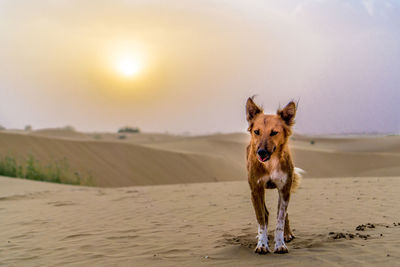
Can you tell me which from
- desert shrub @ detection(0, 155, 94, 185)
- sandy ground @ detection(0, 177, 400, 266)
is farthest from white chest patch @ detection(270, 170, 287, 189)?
desert shrub @ detection(0, 155, 94, 185)

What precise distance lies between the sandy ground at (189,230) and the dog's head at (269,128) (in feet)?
4.16

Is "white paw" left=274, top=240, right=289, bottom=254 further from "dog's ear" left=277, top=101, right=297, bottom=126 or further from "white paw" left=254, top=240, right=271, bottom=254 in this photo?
"dog's ear" left=277, top=101, right=297, bottom=126

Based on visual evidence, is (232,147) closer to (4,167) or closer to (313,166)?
(313,166)

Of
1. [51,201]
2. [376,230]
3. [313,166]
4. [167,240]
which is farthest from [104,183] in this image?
[313,166]

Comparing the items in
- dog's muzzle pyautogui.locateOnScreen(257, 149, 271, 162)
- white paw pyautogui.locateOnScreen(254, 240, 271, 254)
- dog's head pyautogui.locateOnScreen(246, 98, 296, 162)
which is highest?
dog's head pyautogui.locateOnScreen(246, 98, 296, 162)

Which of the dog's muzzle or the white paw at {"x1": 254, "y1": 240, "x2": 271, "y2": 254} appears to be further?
the white paw at {"x1": 254, "y1": 240, "x2": 271, "y2": 254}

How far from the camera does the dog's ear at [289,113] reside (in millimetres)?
4797

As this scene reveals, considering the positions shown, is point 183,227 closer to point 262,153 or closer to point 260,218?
point 260,218

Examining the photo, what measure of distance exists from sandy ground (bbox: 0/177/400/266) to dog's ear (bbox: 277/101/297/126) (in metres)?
1.57

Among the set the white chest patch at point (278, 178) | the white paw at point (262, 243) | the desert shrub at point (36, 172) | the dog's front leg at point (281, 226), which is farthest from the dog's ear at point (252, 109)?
the desert shrub at point (36, 172)

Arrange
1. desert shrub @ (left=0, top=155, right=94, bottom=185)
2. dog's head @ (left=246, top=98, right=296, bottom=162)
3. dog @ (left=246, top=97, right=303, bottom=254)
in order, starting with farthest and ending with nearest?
desert shrub @ (left=0, top=155, right=94, bottom=185)
dog @ (left=246, top=97, right=303, bottom=254)
dog's head @ (left=246, top=98, right=296, bottom=162)

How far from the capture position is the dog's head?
14.6 ft

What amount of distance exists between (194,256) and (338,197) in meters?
5.78

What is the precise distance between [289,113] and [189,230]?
291cm
